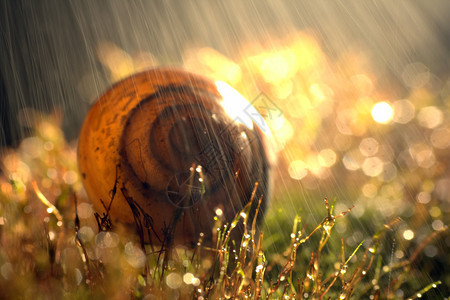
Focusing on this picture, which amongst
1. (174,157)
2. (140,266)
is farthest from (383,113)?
(140,266)

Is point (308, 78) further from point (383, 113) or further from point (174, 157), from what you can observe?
point (174, 157)

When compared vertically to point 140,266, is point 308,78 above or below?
above

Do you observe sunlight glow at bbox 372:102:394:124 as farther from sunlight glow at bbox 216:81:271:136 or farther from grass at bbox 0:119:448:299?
sunlight glow at bbox 216:81:271:136

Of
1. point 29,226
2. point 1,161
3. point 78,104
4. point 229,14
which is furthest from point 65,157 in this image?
point 229,14

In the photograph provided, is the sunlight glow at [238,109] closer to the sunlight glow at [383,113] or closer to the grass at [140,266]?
the grass at [140,266]

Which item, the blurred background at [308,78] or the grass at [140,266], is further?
the blurred background at [308,78]

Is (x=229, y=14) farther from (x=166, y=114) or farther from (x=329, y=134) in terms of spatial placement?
(x=166, y=114)

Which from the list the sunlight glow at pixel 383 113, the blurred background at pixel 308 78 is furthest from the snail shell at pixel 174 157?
the sunlight glow at pixel 383 113
